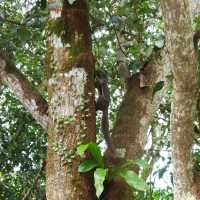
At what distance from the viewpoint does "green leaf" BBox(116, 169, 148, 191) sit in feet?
6.73

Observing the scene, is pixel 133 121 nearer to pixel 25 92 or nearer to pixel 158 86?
pixel 158 86

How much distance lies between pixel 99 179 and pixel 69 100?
42 centimetres

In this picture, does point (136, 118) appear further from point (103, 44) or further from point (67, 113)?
point (103, 44)

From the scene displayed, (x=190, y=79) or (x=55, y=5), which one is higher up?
(x=55, y=5)

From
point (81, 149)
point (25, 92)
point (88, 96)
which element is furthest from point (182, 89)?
point (25, 92)

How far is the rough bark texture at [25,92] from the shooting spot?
2.45m

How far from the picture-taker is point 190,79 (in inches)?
66.9

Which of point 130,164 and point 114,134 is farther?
point 114,134

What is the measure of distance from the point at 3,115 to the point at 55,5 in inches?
79.9

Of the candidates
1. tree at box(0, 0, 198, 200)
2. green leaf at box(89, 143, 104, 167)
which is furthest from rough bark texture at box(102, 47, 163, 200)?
green leaf at box(89, 143, 104, 167)

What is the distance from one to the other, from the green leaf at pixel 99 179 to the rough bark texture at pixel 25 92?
0.49m

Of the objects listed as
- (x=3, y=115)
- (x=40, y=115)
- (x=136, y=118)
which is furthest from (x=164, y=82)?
(x=3, y=115)

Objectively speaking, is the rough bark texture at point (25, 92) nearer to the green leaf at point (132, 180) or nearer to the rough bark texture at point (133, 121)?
the rough bark texture at point (133, 121)

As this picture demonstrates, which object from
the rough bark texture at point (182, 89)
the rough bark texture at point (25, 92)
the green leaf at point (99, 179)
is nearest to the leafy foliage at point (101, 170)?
the green leaf at point (99, 179)
